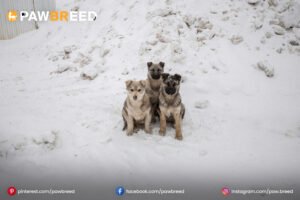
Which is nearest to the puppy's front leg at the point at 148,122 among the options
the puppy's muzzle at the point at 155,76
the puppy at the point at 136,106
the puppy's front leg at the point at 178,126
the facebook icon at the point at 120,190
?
the puppy at the point at 136,106

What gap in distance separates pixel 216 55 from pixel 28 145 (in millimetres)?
5751

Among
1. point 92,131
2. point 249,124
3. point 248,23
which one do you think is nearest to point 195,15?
point 248,23

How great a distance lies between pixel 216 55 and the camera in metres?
7.90

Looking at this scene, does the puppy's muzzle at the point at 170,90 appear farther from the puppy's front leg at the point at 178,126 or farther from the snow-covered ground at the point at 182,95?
the snow-covered ground at the point at 182,95

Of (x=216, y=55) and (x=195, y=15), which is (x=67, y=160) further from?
(x=195, y=15)

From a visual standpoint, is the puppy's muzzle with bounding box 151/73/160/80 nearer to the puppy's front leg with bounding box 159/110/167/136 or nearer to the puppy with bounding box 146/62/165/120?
the puppy with bounding box 146/62/165/120

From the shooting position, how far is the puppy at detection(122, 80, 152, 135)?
481cm

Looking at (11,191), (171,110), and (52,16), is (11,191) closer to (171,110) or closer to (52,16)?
(171,110)

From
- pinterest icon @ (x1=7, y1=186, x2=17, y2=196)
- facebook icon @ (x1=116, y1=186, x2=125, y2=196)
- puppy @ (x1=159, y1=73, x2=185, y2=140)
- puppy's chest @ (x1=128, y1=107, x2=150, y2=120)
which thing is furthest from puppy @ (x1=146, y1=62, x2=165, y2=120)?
pinterest icon @ (x1=7, y1=186, x2=17, y2=196)

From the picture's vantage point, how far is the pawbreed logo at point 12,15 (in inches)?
475

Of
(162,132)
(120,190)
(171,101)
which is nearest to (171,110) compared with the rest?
(171,101)

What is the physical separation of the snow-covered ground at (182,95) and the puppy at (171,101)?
1.20ft

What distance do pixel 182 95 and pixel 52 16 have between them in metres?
9.76

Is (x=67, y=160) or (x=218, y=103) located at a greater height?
(x=218, y=103)
